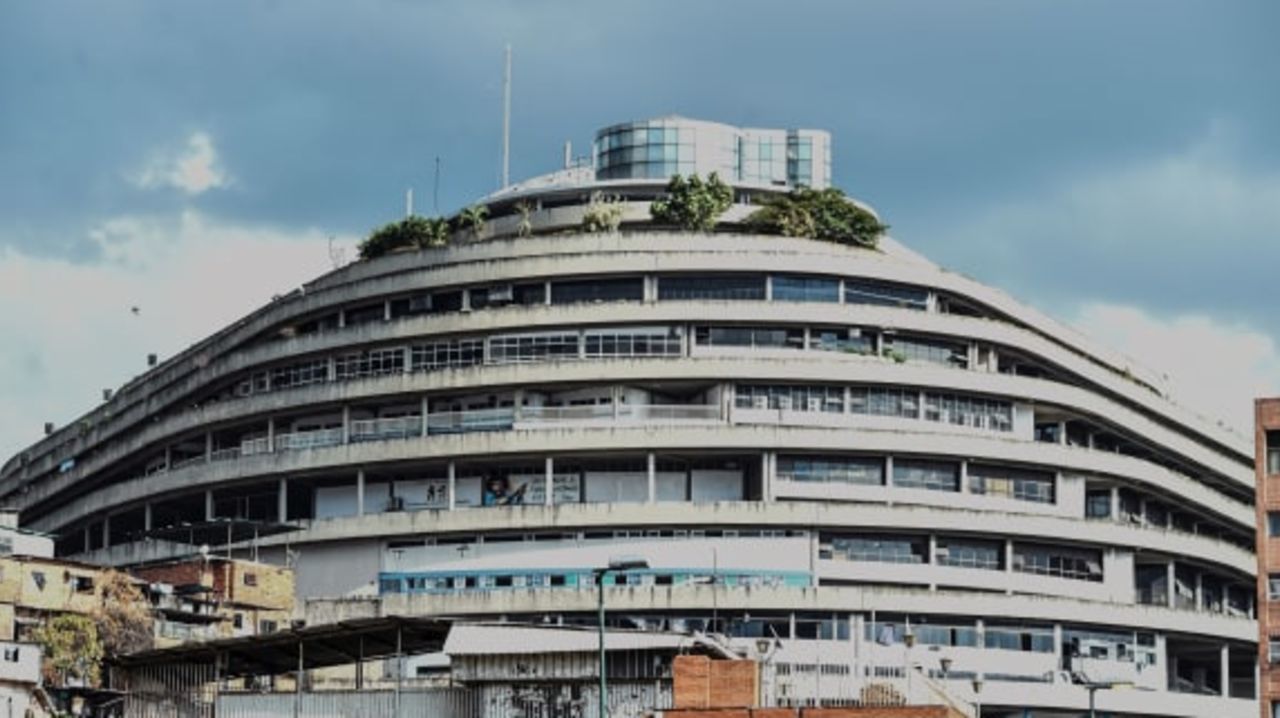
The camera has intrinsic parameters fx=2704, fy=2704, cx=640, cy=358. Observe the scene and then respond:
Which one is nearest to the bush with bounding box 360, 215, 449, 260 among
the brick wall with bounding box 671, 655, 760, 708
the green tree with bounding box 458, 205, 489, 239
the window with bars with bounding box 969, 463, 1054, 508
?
the green tree with bounding box 458, 205, 489, 239

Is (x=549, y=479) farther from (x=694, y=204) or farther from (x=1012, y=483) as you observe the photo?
(x=1012, y=483)

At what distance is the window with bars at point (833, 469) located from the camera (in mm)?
132125

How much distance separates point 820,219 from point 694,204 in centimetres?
682

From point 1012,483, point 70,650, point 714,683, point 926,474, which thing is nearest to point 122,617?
point 70,650

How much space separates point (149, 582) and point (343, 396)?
1687 centimetres

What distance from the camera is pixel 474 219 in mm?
143875

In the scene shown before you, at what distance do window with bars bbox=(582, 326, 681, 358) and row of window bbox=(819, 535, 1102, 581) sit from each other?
1280cm

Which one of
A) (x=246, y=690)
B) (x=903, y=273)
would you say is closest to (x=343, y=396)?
(x=903, y=273)

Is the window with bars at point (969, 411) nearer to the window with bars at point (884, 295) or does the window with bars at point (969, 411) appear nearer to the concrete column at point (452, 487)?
the window with bars at point (884, 295)

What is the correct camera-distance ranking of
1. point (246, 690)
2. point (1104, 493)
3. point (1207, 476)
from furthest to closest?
point (1207, 476), point (1104, 493), point (246, 690)

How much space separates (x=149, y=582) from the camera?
124188 mm

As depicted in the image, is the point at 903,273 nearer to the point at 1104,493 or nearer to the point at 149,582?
the point at 1104,493

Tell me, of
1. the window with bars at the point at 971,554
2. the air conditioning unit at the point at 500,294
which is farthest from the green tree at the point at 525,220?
the window with bars at the point at 971,554

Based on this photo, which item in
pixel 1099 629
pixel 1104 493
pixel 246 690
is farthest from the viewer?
pixel 1104 493
